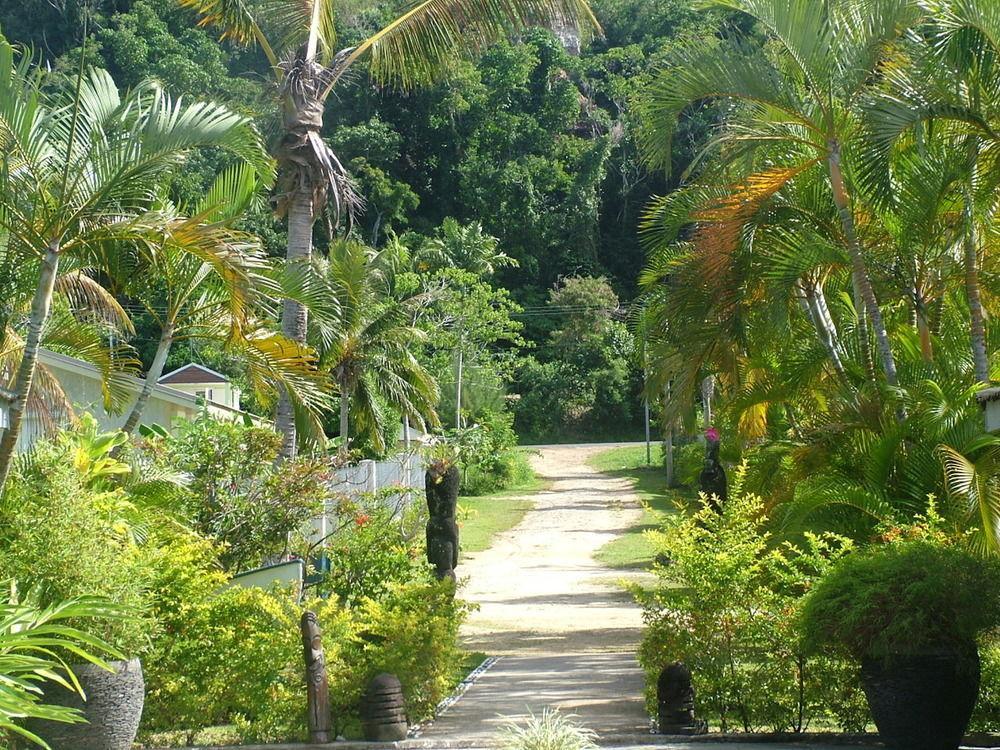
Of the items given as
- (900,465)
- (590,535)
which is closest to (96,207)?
(900,465)

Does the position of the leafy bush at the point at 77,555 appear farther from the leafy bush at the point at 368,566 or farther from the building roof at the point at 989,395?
the building roof at the point at 989,395

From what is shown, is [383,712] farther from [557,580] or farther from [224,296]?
[557,580]

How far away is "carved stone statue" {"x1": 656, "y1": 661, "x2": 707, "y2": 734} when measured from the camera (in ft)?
28.6

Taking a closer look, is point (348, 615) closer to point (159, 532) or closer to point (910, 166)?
point (159, 532)

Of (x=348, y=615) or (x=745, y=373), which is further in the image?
(x=745, y=373)

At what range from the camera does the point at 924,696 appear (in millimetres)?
7660

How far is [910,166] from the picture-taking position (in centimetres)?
1173

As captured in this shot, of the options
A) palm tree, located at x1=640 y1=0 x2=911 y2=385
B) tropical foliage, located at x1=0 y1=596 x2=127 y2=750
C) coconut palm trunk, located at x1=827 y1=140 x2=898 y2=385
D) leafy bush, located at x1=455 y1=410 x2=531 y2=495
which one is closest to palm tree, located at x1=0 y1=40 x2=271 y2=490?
tropical foliage, located at x1=0 y1=596 x2=127 y2=750

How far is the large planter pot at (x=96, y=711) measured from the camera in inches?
307

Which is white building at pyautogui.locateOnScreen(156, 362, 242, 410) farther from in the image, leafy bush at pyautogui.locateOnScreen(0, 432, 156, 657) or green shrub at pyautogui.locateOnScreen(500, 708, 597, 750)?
green shrub at pyautogui.locateOnScreen(500, 708, 597, 750)

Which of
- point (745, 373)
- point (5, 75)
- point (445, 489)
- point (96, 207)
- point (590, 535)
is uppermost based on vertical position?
point (5, 75)

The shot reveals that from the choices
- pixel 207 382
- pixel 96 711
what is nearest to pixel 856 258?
pixel 96 711

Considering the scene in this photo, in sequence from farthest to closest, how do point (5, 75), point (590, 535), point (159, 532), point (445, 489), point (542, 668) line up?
point (590, 535), point (445, 489), point (542, 668), point (159, 532), point (5, 75)

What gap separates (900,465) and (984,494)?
2.25 meters
